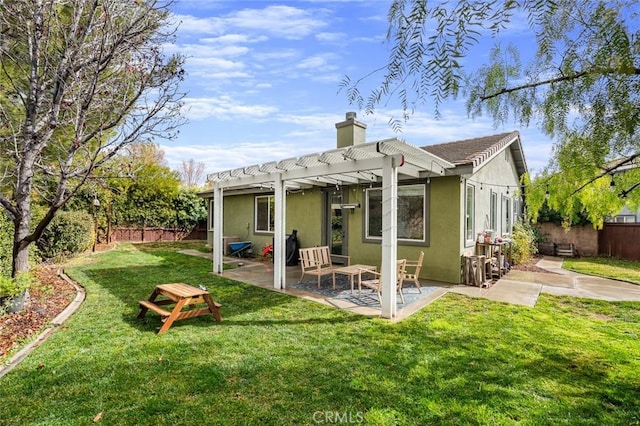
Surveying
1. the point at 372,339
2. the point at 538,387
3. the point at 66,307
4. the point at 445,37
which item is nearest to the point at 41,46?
the point at 66,307

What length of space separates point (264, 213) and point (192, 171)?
1233 inches

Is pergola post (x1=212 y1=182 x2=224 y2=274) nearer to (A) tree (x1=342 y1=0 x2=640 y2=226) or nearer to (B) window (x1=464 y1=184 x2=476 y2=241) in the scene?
(B) window (x1=464 y1=184 x2=476 y2=241)

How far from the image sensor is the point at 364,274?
9.60 metres

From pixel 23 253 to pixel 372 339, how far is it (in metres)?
6.19

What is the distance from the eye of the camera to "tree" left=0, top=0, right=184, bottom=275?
532cm

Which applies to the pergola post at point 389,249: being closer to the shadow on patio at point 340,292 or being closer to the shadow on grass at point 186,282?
the shadow on patio at point 340,292

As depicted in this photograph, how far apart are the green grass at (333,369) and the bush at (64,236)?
730 centimetres

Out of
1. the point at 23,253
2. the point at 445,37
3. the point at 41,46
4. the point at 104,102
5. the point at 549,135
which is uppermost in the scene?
the point at 41,46

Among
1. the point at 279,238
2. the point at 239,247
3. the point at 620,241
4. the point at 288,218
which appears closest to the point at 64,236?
the point at 239,247

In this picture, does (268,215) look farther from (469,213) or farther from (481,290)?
(481,290)

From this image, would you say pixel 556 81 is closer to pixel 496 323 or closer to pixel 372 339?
pixel 372 339

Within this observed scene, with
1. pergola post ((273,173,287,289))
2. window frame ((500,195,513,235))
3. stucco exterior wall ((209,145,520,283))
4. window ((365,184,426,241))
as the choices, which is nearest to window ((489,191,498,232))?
stucco exterior wall ((209,145,520,283))

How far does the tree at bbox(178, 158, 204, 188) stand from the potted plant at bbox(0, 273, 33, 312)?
3728 centimetres

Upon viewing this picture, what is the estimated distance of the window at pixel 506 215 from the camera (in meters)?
12.4
